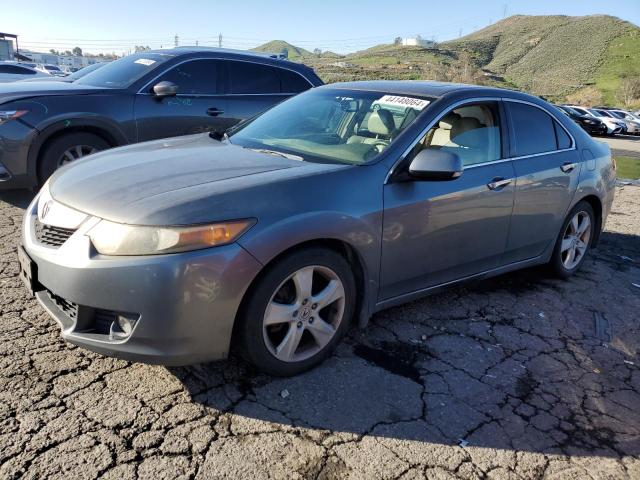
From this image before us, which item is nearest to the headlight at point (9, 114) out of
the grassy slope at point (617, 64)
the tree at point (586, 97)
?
the tree at point (586, 97)

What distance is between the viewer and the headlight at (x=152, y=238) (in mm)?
2412

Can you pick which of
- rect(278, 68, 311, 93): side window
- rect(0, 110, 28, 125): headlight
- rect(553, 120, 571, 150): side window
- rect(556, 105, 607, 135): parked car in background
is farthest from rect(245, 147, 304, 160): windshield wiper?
rect(556, 105, 607, 135): parked car in background

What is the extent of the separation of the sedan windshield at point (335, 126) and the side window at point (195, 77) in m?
2.45

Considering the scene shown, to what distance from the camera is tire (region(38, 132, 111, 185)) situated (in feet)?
Answer: 17.7

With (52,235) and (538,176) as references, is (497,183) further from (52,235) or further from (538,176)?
(52,235)

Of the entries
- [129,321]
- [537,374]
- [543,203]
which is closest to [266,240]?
[129,321]

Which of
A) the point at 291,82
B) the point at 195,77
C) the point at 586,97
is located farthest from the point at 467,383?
the point at 586,97

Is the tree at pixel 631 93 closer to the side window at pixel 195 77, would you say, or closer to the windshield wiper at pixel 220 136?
the side window at pixel 195 77

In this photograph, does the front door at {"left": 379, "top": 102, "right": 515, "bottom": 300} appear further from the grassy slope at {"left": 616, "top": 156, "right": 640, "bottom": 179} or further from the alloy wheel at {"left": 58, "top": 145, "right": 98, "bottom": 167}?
the grassy slope at {"left": 616, "top": 156, "right": 640, "bottom": 179}

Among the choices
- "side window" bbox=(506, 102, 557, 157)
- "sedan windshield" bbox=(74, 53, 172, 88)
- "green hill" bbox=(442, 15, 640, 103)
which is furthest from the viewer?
"green hill" bbox=(442, 15, 640, 103)

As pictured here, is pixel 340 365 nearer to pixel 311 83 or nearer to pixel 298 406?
pixel 298 406

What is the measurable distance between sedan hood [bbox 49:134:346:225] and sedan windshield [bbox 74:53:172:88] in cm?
284

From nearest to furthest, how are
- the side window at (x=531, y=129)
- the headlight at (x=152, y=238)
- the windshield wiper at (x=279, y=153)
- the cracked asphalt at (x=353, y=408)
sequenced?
1. the cracked asphalt at (x=353, y=408)
2. the headlight at (x=152, y=238)
3. the windshield wiper at (x=279, y=153)
4. the side window at (x=531, y=129)

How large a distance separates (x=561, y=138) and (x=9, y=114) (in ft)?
16.5
